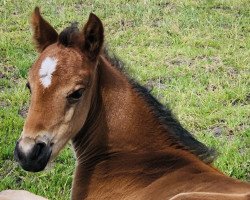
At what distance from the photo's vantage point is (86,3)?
998 centimetres

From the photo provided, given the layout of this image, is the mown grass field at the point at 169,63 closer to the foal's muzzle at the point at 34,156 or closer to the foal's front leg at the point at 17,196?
the foal's front leg at the point at 17,196

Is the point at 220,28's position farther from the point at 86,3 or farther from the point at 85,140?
the point at 85,140

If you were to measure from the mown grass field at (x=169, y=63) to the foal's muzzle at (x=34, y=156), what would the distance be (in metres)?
1.02

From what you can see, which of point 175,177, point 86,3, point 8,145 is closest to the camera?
point 175,177

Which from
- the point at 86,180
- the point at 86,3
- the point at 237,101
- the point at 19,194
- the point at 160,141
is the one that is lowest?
the point at 86,3

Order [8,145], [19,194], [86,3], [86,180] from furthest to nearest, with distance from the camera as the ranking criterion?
[86,3]
[8,145]
[19,194]
[86,180]

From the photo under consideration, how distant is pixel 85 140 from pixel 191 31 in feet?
15.8

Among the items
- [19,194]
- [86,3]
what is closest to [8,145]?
[19,194]

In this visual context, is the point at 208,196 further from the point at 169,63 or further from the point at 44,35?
the point at 169,63

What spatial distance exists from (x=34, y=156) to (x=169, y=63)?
427 centimetres

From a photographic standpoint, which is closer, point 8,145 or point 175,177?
point 175,177

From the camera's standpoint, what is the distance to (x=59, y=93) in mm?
3713

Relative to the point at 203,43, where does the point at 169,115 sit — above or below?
above

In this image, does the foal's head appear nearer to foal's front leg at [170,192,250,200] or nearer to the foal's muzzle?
the foal's muzzle
